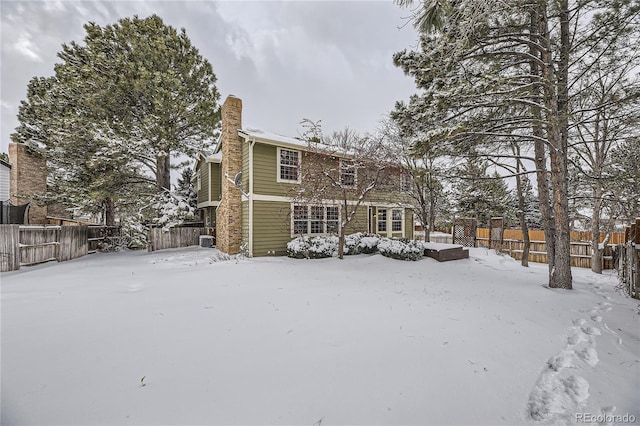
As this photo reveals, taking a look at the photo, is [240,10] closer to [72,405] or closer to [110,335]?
[110,335]

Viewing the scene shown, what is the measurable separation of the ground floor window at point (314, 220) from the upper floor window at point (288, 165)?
4.51 feet

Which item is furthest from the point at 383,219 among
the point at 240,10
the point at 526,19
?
the point at 240,10

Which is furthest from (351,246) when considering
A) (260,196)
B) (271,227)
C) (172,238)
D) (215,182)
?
(172,238)

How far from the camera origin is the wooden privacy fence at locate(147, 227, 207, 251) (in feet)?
40.6

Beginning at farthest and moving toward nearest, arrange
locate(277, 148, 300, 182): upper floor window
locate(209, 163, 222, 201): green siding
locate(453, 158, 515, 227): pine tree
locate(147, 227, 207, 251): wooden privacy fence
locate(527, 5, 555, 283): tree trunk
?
locate(453, 158, 515, 227): pine tree, locate(209, 163, 222, 201): green siding, locate(147, 227, 207, 251): wooden privacy fence, locate(277, 148, 300, 182): upper floor window, locate(527, 5, 555, 283): tree trunk

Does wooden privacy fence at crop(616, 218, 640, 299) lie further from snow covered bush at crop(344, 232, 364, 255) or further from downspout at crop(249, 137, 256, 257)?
downspout at crop(249, 137, 256, 257)

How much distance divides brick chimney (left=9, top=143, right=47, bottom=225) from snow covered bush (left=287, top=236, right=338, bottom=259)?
13.8 metres

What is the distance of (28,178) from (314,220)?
1541cm

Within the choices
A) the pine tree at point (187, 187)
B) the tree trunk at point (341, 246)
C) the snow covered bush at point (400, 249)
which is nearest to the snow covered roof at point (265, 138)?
the tree trunk at point (341, 246)

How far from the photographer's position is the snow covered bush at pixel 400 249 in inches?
420

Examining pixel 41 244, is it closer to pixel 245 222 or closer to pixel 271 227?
pixel 245 222

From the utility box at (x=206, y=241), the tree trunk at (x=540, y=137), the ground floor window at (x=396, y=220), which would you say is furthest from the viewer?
the ground floor window at (x=396, y=220)

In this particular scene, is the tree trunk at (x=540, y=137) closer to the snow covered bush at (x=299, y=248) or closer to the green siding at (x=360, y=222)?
the green siding at (x=360, y=222)

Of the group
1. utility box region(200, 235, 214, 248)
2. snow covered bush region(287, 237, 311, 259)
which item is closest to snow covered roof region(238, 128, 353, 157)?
snow covered bush region(287, 237, 311, 259)
